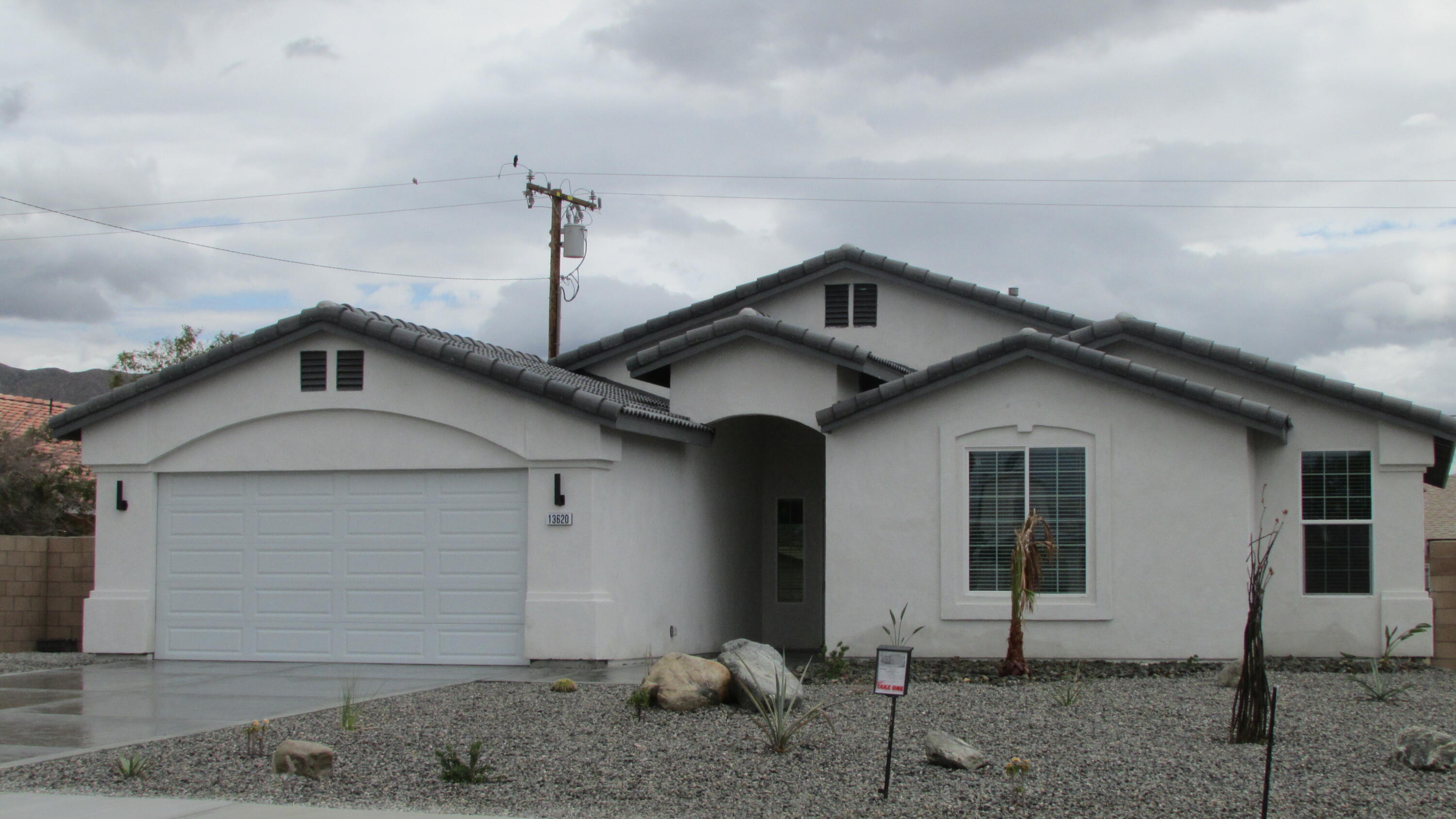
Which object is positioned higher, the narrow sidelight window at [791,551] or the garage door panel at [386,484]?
the garage door panel at [386,484]

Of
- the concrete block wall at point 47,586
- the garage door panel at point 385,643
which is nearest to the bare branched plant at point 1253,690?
the garage door panel at point 385,643

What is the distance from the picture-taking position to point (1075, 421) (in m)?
15.3

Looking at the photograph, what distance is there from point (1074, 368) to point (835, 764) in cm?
757

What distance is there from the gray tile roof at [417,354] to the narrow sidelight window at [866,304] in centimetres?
440

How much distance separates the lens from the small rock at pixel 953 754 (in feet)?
29.1

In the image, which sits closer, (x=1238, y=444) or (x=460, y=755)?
(x=460, y=755)

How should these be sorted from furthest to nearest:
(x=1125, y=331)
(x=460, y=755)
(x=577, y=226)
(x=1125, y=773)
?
(x=577, y=226), (x=1125, y=331), (x=460, y=755), (x=1125, y=773)

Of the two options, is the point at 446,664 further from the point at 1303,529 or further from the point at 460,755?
the point at 1303,529

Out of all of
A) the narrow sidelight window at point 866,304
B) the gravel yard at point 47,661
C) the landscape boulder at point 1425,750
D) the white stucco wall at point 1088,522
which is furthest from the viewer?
the narrow sidelight window at point 866,304

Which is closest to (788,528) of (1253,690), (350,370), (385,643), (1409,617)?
(385,643)

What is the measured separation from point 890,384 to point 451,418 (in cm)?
527

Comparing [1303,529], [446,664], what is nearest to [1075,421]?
[1303,529]

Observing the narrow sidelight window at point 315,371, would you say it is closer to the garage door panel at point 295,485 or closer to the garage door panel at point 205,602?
the garage door panel at point 295,485

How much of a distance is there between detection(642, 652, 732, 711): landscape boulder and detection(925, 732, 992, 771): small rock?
268 centimetres
